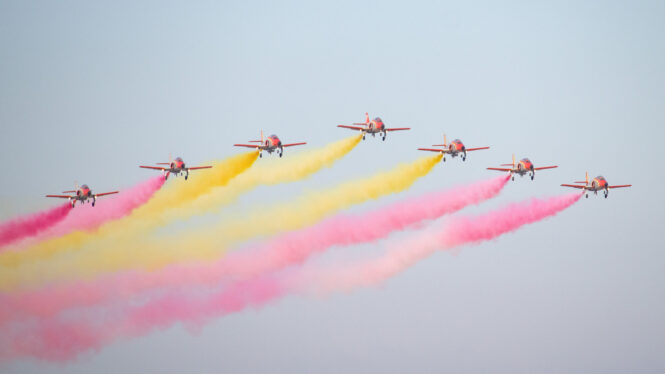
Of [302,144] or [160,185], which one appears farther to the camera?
[160,185]

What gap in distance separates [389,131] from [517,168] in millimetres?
16290

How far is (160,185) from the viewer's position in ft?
573

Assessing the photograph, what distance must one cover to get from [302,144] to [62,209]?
34.8 metres

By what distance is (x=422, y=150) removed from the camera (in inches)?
6501

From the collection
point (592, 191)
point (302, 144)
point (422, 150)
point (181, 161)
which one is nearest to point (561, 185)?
point (592, 191)

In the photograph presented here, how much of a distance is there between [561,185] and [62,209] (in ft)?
193

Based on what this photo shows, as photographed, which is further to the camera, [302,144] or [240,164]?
[240,164]

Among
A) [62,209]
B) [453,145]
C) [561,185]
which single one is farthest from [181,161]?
[561,185]

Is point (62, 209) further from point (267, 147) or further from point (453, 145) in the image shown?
point (453, 145)

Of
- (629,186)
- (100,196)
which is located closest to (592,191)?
(629,186)

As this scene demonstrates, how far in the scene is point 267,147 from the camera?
6496 inches

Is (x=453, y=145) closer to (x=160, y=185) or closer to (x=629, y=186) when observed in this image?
(x=629, y=186)

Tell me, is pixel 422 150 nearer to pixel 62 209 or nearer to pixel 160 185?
pixel 160 185

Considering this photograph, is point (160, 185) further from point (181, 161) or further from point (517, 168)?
point (517, 168)
